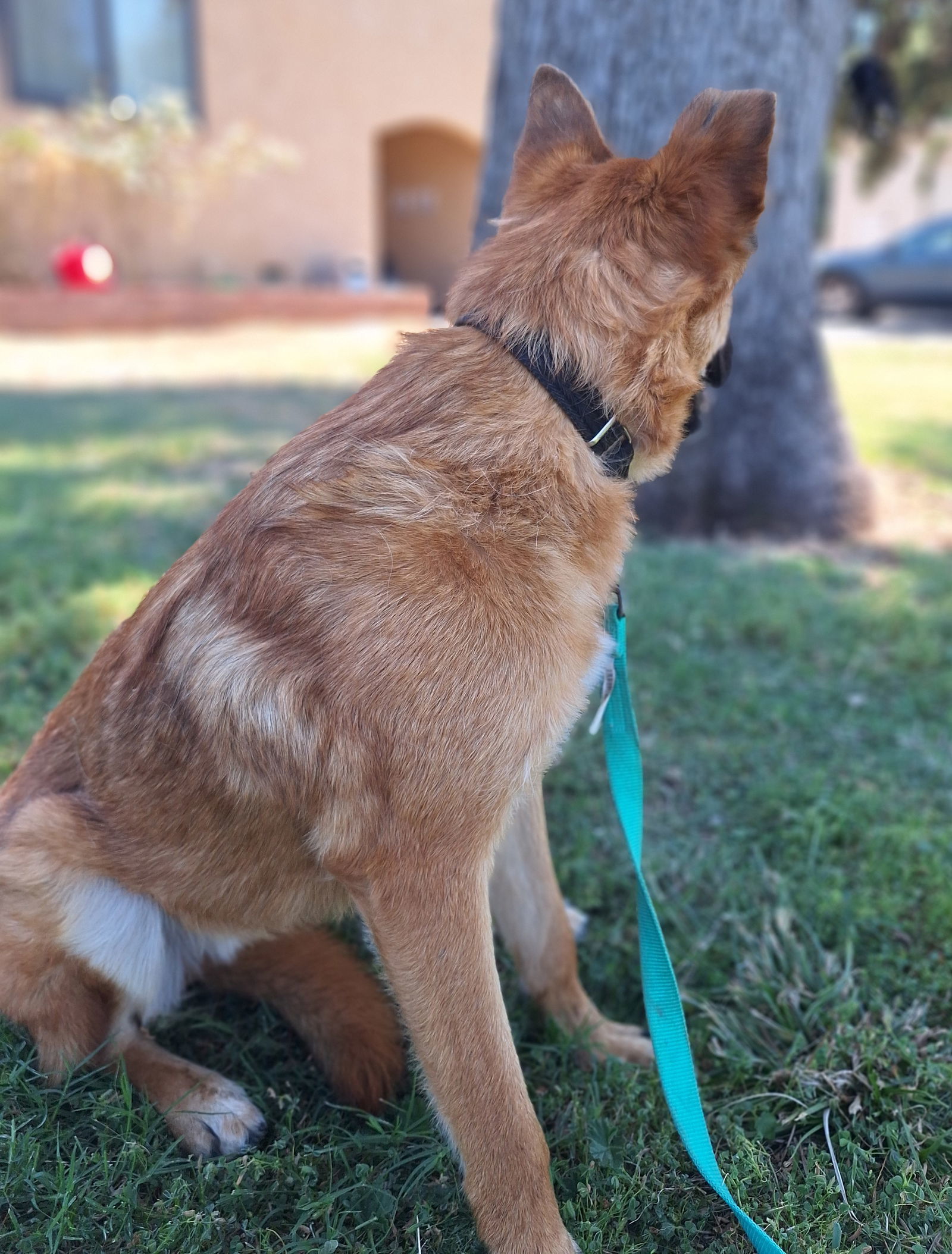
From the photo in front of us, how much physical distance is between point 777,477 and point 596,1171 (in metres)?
3.81

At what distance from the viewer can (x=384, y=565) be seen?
5.24 ft

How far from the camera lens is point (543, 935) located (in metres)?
2.09

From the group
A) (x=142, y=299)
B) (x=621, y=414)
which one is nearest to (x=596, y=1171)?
(x=621, y=414)

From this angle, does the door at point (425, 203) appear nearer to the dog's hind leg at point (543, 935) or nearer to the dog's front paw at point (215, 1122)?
the dog's hind leg at point (543, 935)

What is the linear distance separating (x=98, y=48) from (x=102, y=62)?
0.15m

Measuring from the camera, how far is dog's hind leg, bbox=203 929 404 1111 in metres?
1.84

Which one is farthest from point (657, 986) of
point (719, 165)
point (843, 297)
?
point (843, 297)

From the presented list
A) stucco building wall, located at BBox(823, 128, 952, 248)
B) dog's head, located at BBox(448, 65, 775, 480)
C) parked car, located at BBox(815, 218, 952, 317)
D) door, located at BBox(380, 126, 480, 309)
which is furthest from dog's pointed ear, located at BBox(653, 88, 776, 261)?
stucco building wall, located at BBox(823, 128, 952, 248)

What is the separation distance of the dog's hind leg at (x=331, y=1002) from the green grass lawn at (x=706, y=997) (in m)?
0.07

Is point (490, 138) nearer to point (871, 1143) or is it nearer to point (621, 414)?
point (621, 414)

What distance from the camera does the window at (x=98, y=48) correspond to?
423 inches

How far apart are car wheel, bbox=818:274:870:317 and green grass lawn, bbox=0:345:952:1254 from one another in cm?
1445

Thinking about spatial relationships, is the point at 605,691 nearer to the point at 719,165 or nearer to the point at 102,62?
the point at 719,165

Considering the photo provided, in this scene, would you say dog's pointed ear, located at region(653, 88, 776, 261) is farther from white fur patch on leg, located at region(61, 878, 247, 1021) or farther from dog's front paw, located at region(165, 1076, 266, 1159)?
dog's front paw, located at region(165, 1076, 266, 1159)
